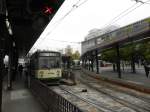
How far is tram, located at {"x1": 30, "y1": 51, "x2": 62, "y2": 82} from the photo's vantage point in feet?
74.4

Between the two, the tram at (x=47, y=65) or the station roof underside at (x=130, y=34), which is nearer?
the station roof underside at (x=130, y=34)

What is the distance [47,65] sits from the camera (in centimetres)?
2300

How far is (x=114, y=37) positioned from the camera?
79.0 feet

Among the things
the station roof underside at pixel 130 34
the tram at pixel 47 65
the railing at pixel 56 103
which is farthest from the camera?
the tram at pixel 47 65

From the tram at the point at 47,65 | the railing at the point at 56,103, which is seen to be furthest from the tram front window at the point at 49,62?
the railing at the point at 56,103

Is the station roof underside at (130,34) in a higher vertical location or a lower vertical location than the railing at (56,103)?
higher

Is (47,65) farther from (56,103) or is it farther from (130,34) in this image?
(56,103)

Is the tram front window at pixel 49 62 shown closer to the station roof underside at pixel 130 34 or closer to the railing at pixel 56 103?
the station roof underside at pixel 130 34

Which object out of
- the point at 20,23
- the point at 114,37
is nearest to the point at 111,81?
the point at 114,37

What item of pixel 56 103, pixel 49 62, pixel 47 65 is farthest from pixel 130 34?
pixel 56 103

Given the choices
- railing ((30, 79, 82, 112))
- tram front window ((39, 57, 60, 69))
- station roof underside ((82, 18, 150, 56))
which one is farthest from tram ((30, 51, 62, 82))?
railing ((30, 79, 82, 112))

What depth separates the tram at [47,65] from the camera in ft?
74.4

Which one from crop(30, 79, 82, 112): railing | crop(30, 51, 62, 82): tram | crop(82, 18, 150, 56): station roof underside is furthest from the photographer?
crop(30, 51, 62, 82): tram

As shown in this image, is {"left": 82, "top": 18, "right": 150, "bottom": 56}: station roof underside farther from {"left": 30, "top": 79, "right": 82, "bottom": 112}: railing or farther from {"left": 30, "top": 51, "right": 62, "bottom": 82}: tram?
{"left": 30, "top": 79, "right": 82, "bottom": 112}: railing
